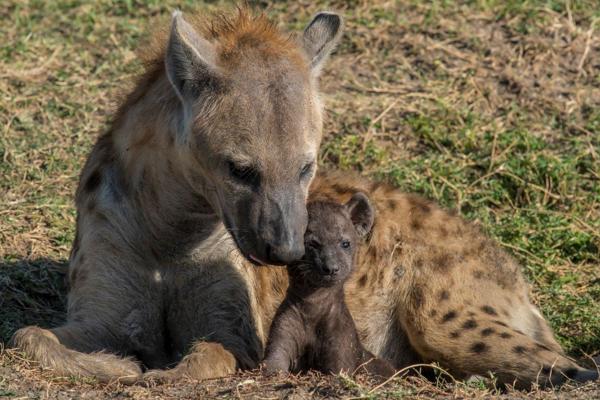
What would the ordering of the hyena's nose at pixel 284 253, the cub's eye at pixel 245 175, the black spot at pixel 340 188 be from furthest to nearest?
the black spot at pixel 340 188 < the cub's eye at pixel 245 175 < the hyena's nose at pixel 284 253

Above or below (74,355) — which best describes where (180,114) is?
above

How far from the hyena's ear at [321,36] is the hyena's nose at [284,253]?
37.7 inches

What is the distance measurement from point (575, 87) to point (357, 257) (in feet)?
10.2

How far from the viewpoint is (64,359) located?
4.63m

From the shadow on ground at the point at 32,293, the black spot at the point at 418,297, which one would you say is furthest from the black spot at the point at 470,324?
the shadow on ground at the point at 32,293

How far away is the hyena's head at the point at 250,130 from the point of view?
4.44m

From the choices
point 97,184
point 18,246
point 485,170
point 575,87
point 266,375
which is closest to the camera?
point 266,375

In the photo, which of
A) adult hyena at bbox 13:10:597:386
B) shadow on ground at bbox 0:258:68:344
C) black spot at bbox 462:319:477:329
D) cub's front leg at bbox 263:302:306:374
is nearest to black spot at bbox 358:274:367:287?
adult hyena at bbox 13:10:597:386

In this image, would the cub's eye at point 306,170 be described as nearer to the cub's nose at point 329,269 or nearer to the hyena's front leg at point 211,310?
the cub's nose at point 329,269

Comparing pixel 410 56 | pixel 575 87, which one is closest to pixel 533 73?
pixel 575 87

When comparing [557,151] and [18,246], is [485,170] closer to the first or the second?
[557,151]

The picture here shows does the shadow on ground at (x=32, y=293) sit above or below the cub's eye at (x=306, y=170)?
below

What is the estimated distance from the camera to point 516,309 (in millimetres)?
5523

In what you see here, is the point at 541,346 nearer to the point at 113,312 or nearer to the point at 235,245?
the point at 235,245
